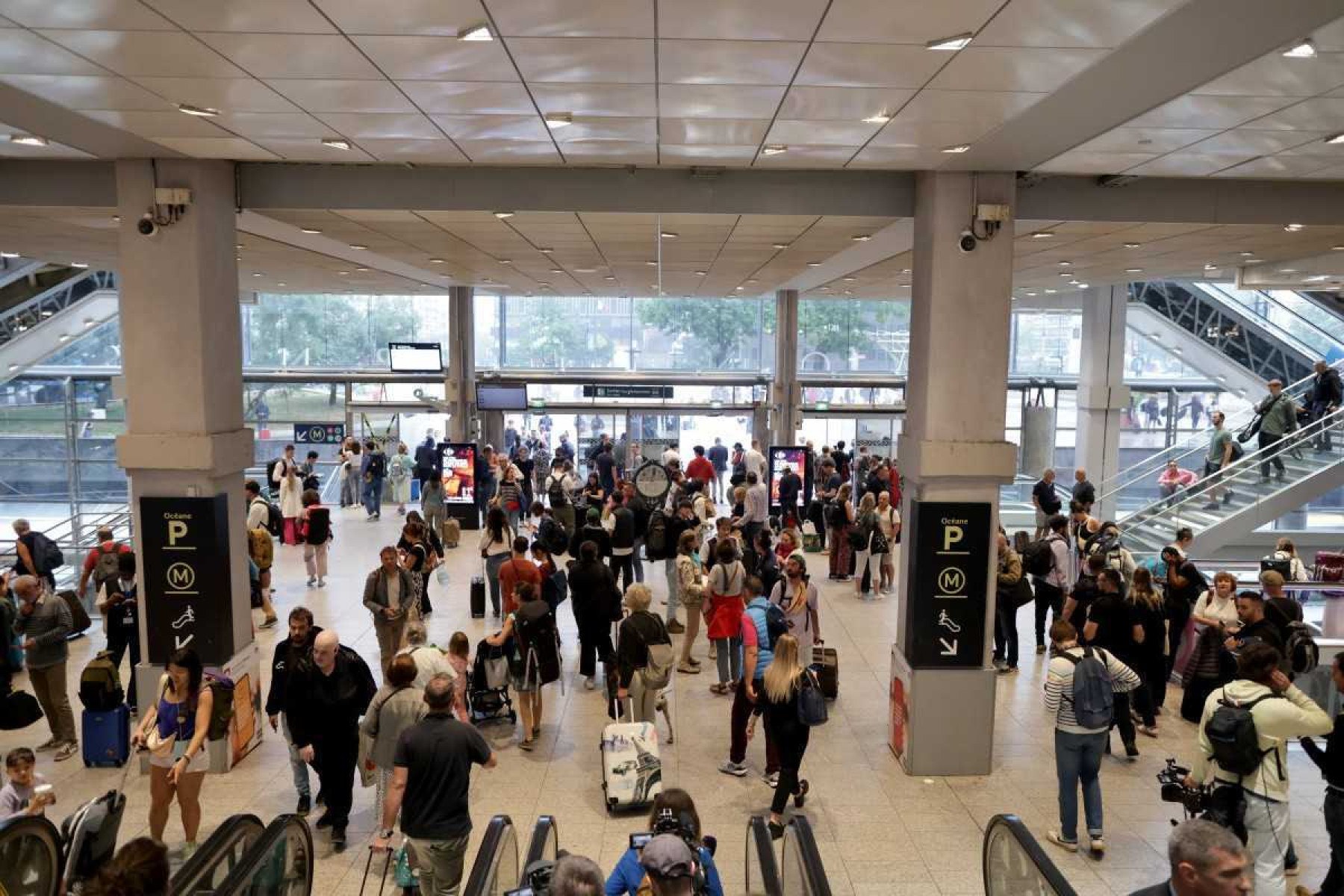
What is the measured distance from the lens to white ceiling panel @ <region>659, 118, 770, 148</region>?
5.45 metres

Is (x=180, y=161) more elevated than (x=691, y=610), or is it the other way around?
(x=180, y=161)

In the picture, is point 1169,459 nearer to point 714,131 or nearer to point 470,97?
point 714,131

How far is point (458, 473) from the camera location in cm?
1719

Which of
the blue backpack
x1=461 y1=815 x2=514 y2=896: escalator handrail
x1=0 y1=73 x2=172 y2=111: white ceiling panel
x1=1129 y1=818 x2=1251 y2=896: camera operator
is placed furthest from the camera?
the blue backpack

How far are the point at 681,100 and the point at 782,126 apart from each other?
2.73 ft

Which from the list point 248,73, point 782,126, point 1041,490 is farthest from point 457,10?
point 1041,490

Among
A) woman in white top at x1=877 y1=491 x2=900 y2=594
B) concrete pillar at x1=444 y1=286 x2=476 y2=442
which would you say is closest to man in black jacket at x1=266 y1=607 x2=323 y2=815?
woman in white top at x1=877 y1=491 x2=900 y2=594

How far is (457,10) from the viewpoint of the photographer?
11.9ft

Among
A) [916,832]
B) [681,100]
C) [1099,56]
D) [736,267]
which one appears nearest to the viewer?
[1099,56]

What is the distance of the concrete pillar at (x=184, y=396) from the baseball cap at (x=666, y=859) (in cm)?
497

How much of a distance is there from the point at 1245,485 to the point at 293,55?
15776mm

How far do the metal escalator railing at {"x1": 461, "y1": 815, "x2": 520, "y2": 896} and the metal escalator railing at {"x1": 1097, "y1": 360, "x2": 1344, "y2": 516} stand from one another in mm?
15588

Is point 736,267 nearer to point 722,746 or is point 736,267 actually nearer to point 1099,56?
point 722,746

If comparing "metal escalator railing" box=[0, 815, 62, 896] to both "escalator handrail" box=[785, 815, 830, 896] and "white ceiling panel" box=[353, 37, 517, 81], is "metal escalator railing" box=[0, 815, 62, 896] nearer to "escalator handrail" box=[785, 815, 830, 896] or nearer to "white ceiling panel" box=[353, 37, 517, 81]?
"escalator handrail" box=[785, 815, 830, 896]
